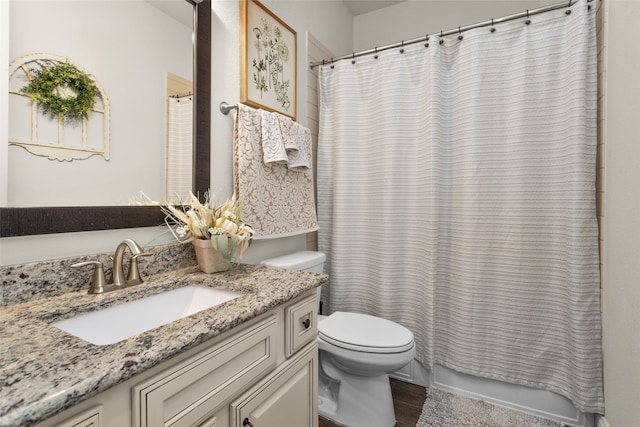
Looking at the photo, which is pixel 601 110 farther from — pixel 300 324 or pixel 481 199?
pixel 300 324

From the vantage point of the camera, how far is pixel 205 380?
26.2 inches

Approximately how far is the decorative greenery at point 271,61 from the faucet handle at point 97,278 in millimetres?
1066

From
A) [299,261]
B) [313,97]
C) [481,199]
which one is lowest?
[299,261]

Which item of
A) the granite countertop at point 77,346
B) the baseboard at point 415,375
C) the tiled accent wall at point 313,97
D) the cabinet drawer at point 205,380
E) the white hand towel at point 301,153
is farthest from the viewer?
the tiled accent wall at point 313,97

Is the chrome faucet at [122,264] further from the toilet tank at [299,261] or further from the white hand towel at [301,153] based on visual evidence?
the white hand towel at [301,153]

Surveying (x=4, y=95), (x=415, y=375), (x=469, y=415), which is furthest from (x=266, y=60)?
(x=469, y=415)

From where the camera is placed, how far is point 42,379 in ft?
1.47

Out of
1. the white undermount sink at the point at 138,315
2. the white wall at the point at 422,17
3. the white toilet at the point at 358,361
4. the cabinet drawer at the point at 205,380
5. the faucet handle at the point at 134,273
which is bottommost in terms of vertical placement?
the white toilet at the point at 358,361

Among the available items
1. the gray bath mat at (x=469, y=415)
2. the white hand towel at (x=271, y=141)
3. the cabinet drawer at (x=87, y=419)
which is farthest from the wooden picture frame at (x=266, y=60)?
the gray bath mat at (x=469, y=415)

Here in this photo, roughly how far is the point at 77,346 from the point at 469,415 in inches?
67.3

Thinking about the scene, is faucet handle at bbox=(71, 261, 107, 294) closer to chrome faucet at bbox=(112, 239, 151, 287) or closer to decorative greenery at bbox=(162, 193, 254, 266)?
chrome faucet at bbox=(112, 239, 151, 287)

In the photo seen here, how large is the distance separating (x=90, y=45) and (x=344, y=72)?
55.2 inches

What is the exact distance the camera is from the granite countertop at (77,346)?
42cm

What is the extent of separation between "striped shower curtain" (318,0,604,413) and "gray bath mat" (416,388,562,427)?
16 cm
